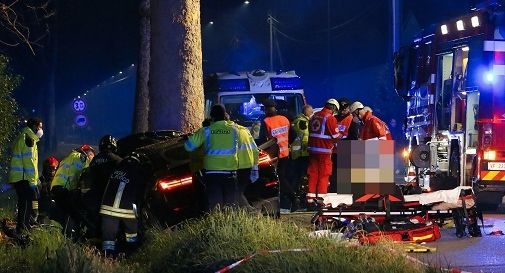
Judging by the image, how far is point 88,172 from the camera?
912 centimetres

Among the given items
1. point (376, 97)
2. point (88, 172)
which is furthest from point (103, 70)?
point (88, 172)

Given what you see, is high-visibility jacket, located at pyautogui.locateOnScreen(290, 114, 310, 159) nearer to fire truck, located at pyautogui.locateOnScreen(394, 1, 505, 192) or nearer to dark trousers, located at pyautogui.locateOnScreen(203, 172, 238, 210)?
fire truck, located at pyautogui.locateOnScreen(394, 1, 505, 192)

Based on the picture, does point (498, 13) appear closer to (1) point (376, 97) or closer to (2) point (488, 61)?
(2) point (488, 61)

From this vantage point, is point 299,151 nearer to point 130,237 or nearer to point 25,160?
point 25,160

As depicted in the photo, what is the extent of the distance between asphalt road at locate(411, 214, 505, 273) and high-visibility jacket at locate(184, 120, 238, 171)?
215 centimetres

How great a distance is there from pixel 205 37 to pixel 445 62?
4794 cm

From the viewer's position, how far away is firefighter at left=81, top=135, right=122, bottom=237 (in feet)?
28.8

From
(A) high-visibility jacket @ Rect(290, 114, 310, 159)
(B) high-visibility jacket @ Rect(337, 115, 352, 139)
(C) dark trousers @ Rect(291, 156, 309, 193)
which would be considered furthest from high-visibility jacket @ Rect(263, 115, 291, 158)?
(B) high-visibility jacket @ Rect(337, 115, 352, 139)

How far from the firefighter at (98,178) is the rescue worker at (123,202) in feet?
1.83

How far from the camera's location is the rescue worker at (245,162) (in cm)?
866

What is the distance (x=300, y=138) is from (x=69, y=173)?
439 centimetres

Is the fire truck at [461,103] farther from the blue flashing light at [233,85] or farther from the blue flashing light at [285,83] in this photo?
the blue flashing light at [233,85]

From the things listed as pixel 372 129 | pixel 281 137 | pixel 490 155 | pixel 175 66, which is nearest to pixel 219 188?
pixel 175 66

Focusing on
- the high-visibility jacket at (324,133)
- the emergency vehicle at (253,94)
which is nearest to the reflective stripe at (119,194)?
the high-visibility jacket at (324,133)
